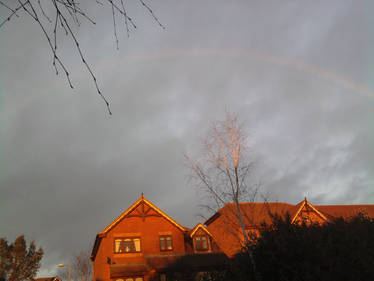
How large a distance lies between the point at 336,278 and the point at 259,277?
115 inches

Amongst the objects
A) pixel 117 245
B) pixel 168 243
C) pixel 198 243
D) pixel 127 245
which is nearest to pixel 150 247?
pixel 168 243

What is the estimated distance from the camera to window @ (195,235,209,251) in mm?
30453

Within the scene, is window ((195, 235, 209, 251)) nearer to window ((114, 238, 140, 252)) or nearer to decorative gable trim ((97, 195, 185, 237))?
decorative gable trim ((97, 195, 185, 237))

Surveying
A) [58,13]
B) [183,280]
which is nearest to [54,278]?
[183,280]

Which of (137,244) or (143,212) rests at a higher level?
(143,212)

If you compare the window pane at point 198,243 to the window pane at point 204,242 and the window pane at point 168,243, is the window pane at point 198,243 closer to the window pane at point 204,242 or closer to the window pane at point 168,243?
the window pane at point 204,242

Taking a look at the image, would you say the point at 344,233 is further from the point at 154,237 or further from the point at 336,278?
the point at 154,237

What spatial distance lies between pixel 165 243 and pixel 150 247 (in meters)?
1.62

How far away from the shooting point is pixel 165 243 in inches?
1176

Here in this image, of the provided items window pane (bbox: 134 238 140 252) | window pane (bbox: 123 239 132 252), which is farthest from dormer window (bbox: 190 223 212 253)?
window pane (bbox: 123 239 132 252)

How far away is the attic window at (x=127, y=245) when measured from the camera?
92.5 feet

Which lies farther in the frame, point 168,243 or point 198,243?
point 198,243

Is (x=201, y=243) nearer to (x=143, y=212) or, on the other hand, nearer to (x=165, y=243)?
(x=165, y=243)

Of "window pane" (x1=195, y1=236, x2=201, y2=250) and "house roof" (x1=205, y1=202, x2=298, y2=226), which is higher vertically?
"house roof" (x1=205, y1=202, x2=298, y2=226)
